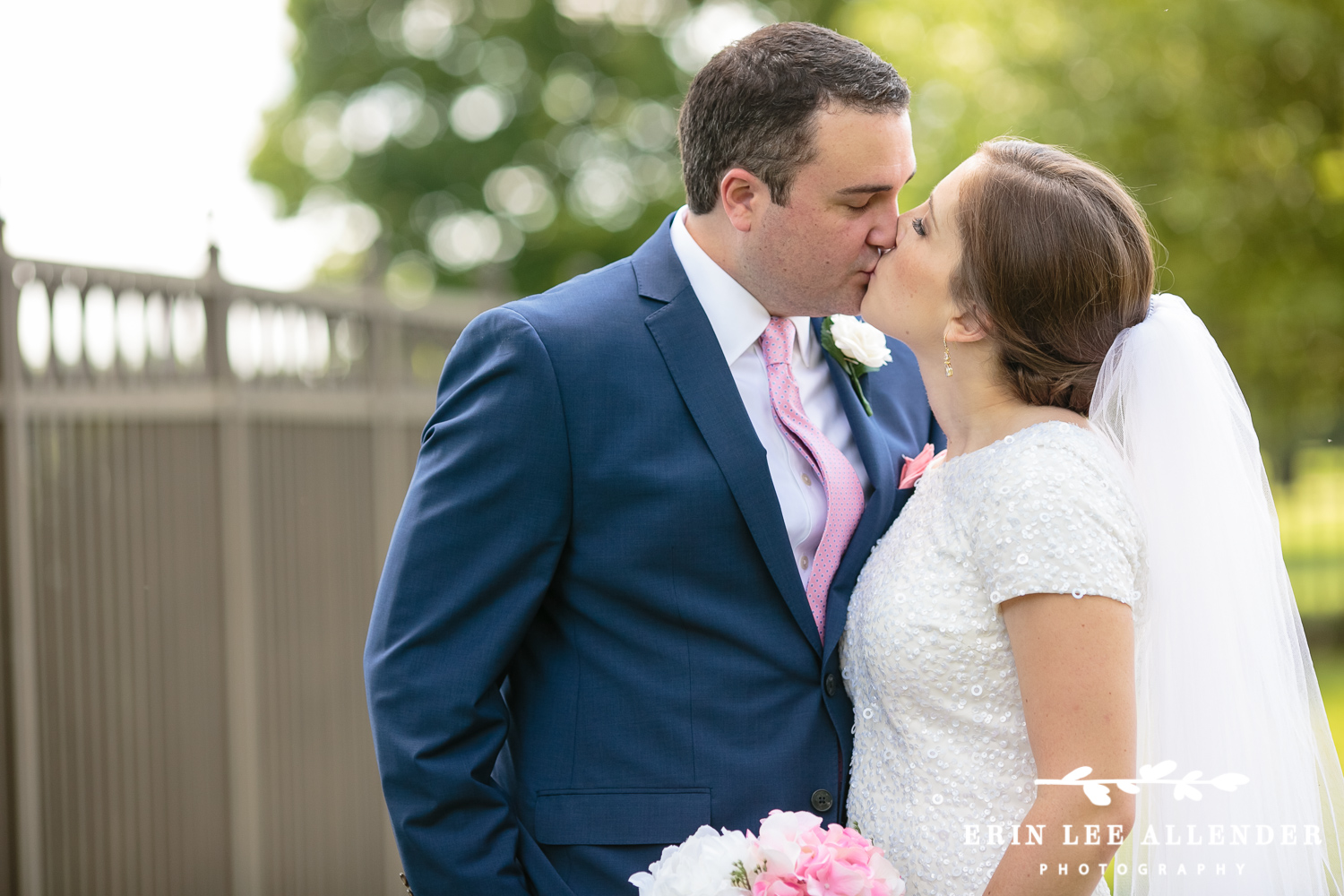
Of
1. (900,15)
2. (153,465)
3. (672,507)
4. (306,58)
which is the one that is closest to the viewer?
(672,507)

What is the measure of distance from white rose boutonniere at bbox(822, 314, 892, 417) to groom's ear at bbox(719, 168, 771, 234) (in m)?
0.36

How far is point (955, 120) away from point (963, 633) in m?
8.53

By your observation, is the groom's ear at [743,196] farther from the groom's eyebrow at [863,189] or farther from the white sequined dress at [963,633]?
the white sequined dress at [963,633]

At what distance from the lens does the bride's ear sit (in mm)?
2557

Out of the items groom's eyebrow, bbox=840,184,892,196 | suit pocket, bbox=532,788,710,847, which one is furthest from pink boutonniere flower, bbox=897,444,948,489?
suit pocket, bbox=532,788,710,847

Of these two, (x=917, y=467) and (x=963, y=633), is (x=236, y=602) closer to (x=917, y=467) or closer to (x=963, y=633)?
(x=917, y=467)

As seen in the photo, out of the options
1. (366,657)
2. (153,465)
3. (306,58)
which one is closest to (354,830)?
(153,465)

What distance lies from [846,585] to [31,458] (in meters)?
2.72

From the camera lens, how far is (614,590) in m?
2.55

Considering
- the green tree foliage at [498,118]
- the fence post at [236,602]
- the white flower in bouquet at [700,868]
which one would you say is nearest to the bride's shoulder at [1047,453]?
the white flower in bouquet at [700,868]

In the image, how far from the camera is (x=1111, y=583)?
7.31 feet

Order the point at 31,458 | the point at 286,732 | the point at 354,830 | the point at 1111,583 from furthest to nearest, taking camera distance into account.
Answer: the point at 354,830 < the point at 286,732 < the point at 31,458 < the point at 1111,583

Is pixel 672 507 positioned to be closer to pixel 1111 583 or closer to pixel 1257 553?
pixel 1111 583

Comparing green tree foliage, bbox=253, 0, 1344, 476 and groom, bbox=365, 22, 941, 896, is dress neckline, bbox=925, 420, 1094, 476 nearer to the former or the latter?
groom, bbox=365, 22, 941, 896
